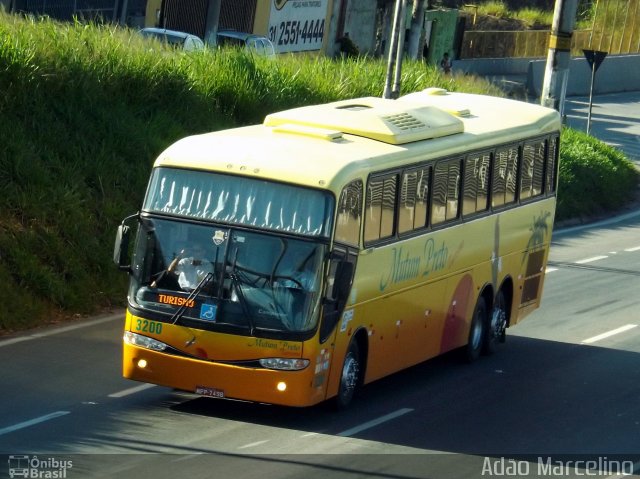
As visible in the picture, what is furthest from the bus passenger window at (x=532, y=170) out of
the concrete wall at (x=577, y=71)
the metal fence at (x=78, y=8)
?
the concrete wall at (x=577, y=71)

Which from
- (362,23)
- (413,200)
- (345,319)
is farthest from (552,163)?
(362,23)

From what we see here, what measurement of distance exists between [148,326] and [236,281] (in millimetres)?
953

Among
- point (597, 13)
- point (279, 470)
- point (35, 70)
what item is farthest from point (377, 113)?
point (597, 13)

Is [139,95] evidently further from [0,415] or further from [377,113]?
[0,415]

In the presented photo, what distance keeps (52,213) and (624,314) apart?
360 inches

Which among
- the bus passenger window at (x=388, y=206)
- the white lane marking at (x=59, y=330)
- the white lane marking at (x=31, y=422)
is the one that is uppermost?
the bus passenger window at (x=388, y=206)

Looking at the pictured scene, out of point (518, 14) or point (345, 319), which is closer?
point (345, 319)

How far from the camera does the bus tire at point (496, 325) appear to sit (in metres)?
18.4

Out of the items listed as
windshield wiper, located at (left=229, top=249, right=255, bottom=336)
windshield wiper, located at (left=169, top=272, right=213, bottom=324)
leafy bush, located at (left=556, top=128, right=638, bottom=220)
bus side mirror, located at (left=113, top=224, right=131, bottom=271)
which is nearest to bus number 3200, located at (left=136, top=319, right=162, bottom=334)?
windshield wiper, located at (left=169, top=272, right=213, bottom=324)

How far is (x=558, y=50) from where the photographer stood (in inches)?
1222

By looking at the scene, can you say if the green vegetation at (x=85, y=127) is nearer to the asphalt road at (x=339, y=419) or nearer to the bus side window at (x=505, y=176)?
the asphalt road at (x=339, y=419)

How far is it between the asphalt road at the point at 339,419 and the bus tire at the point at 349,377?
0.18m

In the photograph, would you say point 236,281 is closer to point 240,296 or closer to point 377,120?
point 240,296

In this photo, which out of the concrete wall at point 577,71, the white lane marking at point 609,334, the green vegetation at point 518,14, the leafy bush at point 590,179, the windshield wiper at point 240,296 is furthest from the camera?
the green vegetation at point 518,14
